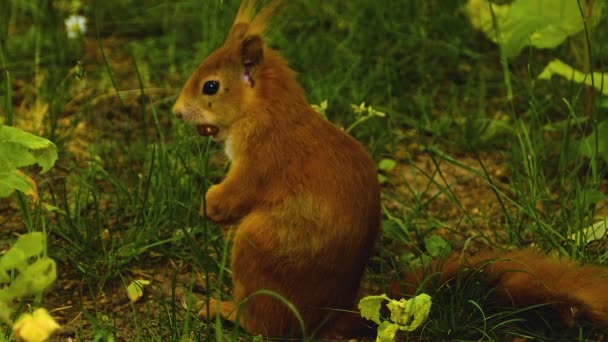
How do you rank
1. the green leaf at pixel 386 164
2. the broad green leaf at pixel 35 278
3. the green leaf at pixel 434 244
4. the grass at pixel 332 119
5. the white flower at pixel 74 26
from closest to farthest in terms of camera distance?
the broad green leaf at pixel 35 278 < the grass at pixel 332 119 < the green leaf at pixel 434 244 < the green leaf at pixel 386 164 < the white flower at pixel 74 26

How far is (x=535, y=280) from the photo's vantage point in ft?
8.52

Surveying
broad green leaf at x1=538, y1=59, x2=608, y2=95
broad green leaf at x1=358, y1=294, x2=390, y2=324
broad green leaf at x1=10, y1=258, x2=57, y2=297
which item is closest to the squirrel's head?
broad green leaf at x1=358, y1=294, x2=390, y2=324

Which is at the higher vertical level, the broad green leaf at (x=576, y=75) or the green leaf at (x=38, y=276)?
the broad green leaf at (x=576, y=75)

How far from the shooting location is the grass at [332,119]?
9.86 feet

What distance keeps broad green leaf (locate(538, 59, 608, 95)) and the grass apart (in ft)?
0.23

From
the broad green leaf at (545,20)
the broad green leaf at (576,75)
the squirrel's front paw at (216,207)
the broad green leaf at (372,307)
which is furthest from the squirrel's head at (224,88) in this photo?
the broad green leaf at (576,75)

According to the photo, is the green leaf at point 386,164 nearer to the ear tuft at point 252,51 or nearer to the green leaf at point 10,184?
the ear tuft at point 252,51

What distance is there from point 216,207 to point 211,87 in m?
0.37

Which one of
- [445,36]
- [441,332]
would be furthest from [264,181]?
[445,36]

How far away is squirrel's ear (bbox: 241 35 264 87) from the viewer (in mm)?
2705

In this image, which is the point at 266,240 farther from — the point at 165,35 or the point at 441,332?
the point at 165,35

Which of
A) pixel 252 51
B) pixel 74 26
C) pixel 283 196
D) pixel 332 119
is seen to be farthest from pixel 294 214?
pixel 74 26

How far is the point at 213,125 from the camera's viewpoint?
274cm

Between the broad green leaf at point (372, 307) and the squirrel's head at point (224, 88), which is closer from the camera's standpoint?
the broad green leaf at point (372, 307)
